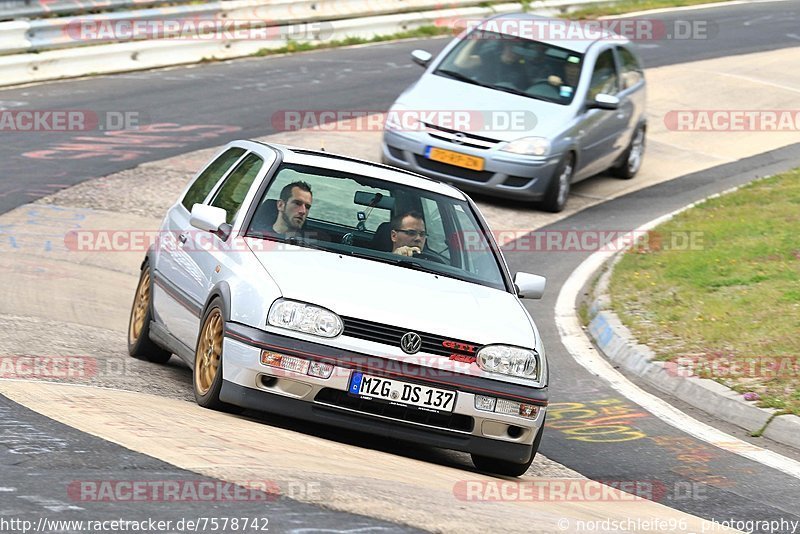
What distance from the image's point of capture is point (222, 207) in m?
8.69

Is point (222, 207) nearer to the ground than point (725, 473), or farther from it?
farther from it

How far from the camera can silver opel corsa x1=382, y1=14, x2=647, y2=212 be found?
1559 cm

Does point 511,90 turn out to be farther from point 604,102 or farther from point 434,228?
point 434,228

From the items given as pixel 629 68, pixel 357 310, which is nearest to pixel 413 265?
pixel 357 310

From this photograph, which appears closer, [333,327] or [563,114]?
[333,327]

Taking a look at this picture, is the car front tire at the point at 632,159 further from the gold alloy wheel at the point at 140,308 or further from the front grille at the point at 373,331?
the front grille at the point at 373,331

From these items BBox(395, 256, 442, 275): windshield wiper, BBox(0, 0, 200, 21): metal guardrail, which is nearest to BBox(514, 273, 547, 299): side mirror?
BBox(395, 256, 442, 275): windshield wiper

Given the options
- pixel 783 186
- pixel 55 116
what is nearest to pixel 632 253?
pixel 783 186

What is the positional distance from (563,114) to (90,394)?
9891mm

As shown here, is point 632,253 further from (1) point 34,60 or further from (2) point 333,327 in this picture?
(1) point 34,60

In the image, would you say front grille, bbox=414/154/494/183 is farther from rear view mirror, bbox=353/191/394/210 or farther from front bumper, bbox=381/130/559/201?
rear view mirror, bbox=353/191/394/210

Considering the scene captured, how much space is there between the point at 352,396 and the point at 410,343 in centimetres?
39

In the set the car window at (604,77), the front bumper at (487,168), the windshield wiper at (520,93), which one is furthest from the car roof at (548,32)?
the front bumper at (487,168)

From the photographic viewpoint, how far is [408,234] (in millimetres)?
8234
